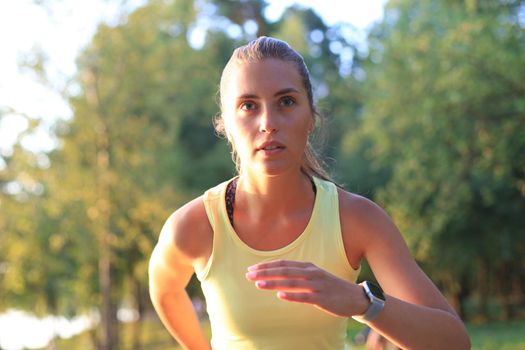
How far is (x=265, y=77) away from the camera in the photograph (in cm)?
222

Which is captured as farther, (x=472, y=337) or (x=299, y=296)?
(x=472, y=337)

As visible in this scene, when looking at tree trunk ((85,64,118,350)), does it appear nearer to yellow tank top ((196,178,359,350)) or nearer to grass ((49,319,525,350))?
grass ((49,319,525,350))

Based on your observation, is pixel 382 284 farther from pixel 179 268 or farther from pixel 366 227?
pixel 179 268

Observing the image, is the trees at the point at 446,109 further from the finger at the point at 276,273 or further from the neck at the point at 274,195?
the finger at the point at 276,273

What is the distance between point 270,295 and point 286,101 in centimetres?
57

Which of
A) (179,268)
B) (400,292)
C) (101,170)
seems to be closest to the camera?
(400,292)

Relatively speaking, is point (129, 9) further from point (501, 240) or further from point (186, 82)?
point (501, 240)

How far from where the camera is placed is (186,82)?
21531 mm

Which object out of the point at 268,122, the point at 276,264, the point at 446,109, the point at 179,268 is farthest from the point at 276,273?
the point at 446,109

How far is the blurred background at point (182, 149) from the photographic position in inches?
519

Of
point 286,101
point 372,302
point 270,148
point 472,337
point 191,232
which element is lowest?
point 372,302

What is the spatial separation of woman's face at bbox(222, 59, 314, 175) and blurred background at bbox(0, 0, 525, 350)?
260 inches

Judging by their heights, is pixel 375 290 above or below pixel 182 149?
below

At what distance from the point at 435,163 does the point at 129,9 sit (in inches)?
→ 325
